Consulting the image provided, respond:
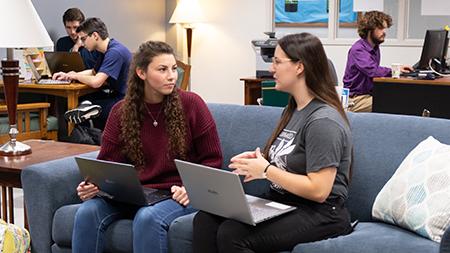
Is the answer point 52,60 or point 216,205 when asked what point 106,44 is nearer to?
point 52,60

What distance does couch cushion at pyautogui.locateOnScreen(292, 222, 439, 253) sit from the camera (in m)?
2.26

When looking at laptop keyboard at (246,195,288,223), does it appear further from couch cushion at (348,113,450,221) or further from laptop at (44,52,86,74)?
laptop at (44,52,86,74)

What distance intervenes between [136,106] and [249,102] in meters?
4.21

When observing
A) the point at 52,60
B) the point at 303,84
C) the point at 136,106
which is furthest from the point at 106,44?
the point at 303,84

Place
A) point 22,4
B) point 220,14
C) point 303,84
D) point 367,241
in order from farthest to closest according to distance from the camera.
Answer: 1. point 220,14
2. point 22,4
3. point 303,84
4. point 367,241

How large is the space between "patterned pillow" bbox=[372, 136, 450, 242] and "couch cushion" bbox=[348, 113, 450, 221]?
8cm

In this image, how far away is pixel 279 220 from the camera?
7.73 ft

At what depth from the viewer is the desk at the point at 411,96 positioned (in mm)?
5090

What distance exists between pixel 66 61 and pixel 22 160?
2.49 m

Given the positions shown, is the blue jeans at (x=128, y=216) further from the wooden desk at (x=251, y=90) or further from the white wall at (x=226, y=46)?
the white wall at (x=226, y=46)

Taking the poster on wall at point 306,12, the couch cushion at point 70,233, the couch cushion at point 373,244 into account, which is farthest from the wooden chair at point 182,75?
the couch cushion at point 373,244

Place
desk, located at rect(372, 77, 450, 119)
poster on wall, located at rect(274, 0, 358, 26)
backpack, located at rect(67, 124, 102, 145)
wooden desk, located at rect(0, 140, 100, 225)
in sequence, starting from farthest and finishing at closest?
poster on wall, located at rect(274, 0, 358, 26), desk, located at rect(372, 77, 450, 119), backpack, located at rect(67, 124, 102, 145), wooden desk, located at rect(0, 140, 100, 225)

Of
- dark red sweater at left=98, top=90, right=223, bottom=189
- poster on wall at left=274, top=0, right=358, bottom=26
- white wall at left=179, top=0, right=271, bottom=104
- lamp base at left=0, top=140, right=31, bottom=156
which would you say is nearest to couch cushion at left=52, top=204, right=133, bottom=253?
dark red sweater at left=98, top=90, right=223, bottom=189

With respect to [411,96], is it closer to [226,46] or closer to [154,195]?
[154,195]
